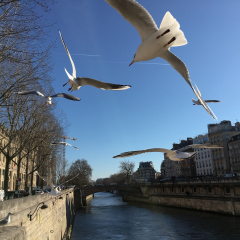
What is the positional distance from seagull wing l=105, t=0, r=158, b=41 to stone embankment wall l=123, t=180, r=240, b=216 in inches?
1291

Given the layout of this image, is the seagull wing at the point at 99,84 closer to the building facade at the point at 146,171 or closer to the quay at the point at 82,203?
the quay at the point at 82,203

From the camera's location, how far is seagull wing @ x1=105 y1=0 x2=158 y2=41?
433cm

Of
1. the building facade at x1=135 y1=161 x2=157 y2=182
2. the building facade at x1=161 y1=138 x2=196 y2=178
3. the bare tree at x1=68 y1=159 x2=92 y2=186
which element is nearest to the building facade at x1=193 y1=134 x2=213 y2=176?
the building facade at x1=161 y1=138 x2=196 y2=178

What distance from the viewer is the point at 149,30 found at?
4.75m

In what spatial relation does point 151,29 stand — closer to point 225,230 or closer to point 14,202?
point 14,202

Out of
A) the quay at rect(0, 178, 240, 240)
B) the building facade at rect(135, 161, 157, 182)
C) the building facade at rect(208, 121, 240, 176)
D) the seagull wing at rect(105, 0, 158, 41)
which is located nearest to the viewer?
the seagull wing at rect(105, 0, 158, 41)

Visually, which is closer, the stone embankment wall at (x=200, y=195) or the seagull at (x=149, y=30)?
the seagull at (x=149, y=30)

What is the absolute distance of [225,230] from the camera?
23969 millimetres

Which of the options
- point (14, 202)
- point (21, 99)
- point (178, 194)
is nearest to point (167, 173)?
point (178, 194)

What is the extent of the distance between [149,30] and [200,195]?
132ft

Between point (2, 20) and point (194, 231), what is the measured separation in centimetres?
2392

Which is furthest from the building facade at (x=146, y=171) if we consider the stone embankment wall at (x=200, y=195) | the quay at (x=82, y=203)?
the stone embankment wall at (x=200, y=195)

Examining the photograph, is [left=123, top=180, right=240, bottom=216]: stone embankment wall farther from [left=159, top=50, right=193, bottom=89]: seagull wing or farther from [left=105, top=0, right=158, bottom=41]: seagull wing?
[left=105, top=0, right=158, bottom=41]: seagull wing

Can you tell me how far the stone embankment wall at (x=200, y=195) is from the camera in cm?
3331
